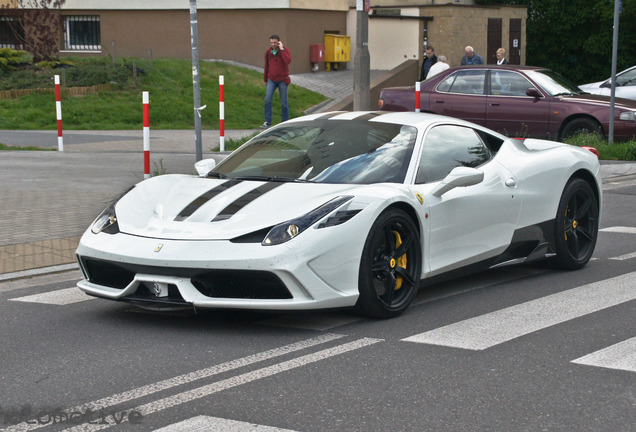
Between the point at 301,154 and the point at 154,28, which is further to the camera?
the point at 154,28

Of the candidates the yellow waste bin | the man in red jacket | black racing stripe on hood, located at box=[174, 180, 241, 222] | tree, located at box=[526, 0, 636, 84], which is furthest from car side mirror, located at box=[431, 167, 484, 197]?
tree, located at box=[526, 0, 636, 84]

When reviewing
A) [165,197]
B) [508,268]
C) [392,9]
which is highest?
[392,9]

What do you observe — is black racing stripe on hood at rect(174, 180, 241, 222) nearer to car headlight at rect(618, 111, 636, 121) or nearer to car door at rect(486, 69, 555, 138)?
car door at rect(486, 69, 555, 138)

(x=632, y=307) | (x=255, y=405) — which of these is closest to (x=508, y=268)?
(x=632, y=307)

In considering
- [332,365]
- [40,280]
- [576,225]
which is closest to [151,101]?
[40,280]

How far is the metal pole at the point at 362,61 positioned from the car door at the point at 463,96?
1344 mm

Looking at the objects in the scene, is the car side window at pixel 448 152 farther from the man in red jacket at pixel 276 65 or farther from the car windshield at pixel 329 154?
the man in red jacket at pixel 276 65

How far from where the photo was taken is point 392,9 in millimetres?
33844

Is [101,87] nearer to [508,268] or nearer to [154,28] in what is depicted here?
[154,28]

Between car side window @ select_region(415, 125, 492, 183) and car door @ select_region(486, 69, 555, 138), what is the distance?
389 inches

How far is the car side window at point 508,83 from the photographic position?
57.2ft

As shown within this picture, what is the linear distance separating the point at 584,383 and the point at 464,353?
73 centimetres

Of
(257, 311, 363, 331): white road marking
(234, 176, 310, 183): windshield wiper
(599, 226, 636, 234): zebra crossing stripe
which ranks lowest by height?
(599, 226, 636, 234): zebra crossing stripe

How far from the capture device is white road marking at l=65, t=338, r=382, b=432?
14.5ft
